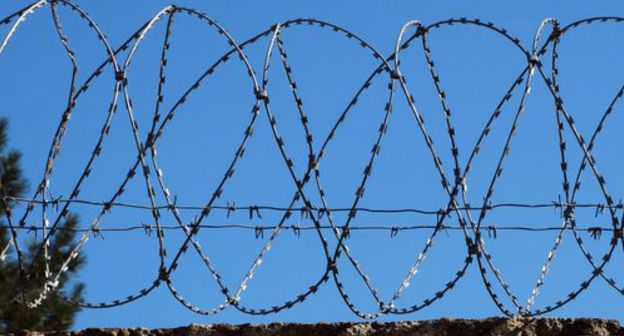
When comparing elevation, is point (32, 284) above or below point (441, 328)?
above

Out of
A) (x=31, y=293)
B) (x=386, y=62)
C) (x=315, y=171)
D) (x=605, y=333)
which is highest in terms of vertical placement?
(x=31, y=293)

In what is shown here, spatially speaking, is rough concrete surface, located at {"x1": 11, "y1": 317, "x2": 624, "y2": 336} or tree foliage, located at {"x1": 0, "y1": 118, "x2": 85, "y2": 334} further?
tree foliage, located at {"x1": 0, "y1": 118, "x2": 85, "y2": 334}

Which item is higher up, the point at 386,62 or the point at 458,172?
the point at 386,62

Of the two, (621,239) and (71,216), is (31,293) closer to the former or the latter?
(71,216)

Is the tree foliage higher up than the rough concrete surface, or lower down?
higher up

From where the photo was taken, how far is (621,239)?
7.11 metres

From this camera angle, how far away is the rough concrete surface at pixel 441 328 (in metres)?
6.88

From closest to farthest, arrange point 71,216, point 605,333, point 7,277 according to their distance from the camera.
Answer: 1. point 605,333
2. point 71,216
3. point 7,277

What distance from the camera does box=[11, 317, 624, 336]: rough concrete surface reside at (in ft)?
22.6

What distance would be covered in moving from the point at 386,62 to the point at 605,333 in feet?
6.31

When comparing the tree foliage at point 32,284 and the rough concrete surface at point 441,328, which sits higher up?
the tree foliage at point 32,284

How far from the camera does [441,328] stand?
271 inches

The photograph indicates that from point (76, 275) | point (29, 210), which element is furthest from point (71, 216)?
point (29, 210)

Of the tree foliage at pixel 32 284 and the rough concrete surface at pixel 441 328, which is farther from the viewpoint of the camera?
the tree foliage at pixel 32 284
